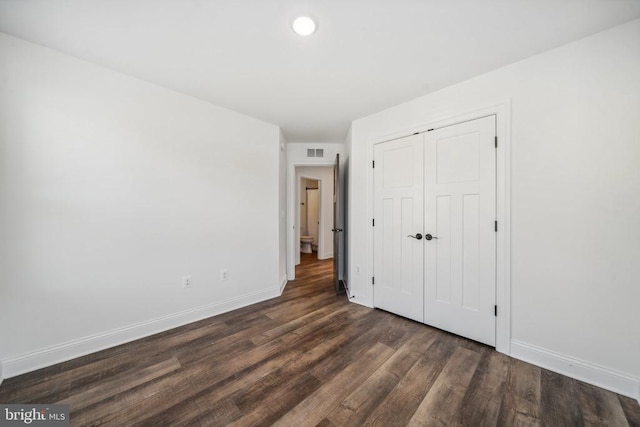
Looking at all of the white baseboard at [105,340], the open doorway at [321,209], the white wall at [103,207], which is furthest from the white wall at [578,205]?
the open doorway at [321,209]

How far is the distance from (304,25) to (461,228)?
83.0 inches

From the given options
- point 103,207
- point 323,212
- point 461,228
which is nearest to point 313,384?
point 461,228

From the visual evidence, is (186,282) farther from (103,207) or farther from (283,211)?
(283,211)

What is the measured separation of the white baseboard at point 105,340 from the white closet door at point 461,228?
233 cm

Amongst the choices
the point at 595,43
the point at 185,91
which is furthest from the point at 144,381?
the point at 595,43

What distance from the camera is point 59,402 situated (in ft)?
4.56

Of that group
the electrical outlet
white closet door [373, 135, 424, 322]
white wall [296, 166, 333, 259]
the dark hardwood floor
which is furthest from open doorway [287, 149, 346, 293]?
the electrical outlet

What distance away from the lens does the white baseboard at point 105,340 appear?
1611 mm

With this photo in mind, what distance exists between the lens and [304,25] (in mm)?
1454

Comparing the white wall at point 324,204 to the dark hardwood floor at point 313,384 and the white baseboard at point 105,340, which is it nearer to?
the white baseboard at point 105,340

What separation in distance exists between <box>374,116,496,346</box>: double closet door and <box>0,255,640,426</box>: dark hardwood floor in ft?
1.03

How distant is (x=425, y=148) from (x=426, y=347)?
6.28 ft

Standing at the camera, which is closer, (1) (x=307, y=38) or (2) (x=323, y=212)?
(1) (x=307, y=38)

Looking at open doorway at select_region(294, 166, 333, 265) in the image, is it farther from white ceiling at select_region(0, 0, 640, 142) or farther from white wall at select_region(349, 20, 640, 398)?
white wall at select_region(349, 20, 640, 398)
